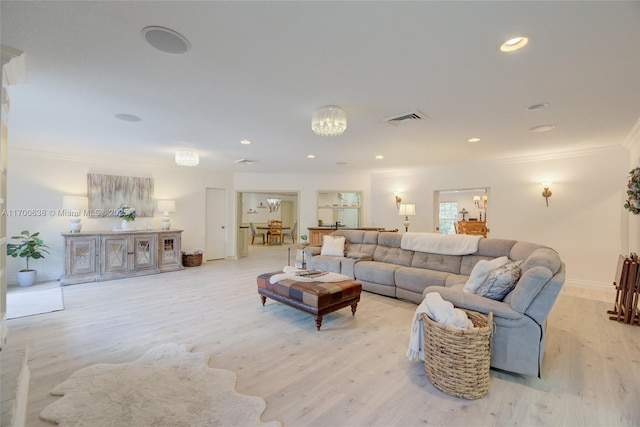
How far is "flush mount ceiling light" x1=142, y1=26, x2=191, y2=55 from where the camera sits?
177cm

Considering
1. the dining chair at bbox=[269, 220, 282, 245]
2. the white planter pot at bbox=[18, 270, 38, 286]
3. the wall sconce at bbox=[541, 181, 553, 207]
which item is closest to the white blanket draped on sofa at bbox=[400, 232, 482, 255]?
the wall sconce at bbox=[541, 181, 553, 207]

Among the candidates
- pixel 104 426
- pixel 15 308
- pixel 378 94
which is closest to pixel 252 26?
pixel 378 94

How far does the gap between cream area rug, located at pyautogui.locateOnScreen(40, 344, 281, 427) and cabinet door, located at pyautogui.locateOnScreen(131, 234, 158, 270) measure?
12.5ft

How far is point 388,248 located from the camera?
16.7ft

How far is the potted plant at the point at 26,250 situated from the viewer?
4.68m

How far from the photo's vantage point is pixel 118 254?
5398mm

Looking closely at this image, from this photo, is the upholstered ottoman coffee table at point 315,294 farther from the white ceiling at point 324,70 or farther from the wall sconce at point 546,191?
the wall sconce at point 546,191

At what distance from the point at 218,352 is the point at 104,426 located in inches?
38.8

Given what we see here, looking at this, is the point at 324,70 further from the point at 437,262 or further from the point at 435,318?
the point at 437,262

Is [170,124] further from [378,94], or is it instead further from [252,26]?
[378,94]

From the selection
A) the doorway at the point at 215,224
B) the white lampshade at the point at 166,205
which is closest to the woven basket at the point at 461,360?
the white lampshade at the point at 166,205

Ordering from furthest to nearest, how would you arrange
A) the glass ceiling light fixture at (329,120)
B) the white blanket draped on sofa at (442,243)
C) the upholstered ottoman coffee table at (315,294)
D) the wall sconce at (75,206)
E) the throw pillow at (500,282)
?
the wall sconce at (75,206) < the white blanket draped on sofa at (442,243) < the upholstered ottoman coffee table at (315,294) < the glass ceiling light fixture at (329,120) < the throw pillow at (500,282)

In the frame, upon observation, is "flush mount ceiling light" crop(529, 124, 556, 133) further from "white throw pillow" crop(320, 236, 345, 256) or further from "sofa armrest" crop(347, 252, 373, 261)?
"white throw pillow" crop(320, 236, 345, 256)

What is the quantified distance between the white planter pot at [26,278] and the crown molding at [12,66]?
13.3 feet
